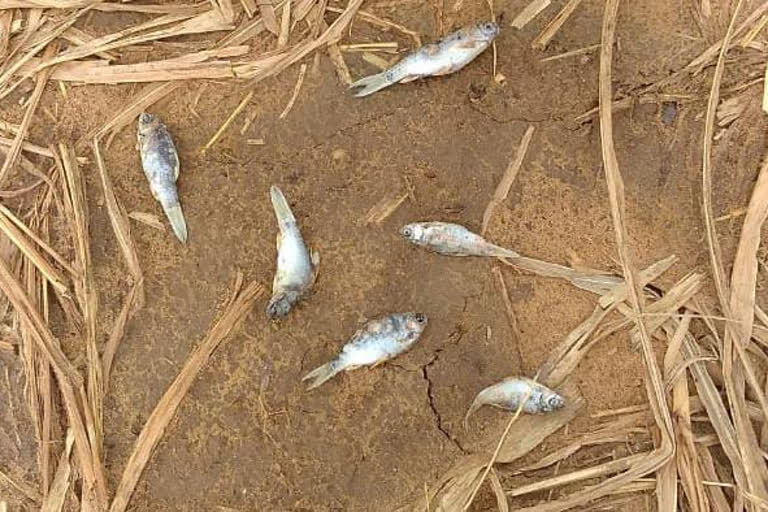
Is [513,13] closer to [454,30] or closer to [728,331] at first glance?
[454,30]

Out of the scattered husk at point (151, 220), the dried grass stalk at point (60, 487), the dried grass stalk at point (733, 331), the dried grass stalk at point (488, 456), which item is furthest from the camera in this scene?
the scattered husk at point (151, 220)

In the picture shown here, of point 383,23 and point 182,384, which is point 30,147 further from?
point 383,23

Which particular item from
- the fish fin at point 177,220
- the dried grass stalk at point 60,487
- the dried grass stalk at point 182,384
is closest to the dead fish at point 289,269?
the dried grass stalk at point 182,384

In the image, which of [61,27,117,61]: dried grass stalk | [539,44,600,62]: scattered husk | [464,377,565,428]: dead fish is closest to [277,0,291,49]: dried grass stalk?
[61,27,117,61]: dried grass stalk

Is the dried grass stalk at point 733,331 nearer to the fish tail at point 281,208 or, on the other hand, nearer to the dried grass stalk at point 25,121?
the fish tail at point 281,208

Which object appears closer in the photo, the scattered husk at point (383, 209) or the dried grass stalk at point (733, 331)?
the dried grass stalk at point (733, 331)

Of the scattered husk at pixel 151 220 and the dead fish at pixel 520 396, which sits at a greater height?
the scattered husk at pixel 151 220

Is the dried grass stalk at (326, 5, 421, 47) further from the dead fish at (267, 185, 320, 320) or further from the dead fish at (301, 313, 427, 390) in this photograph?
the dead fish at (301, 313, 427, 390)
